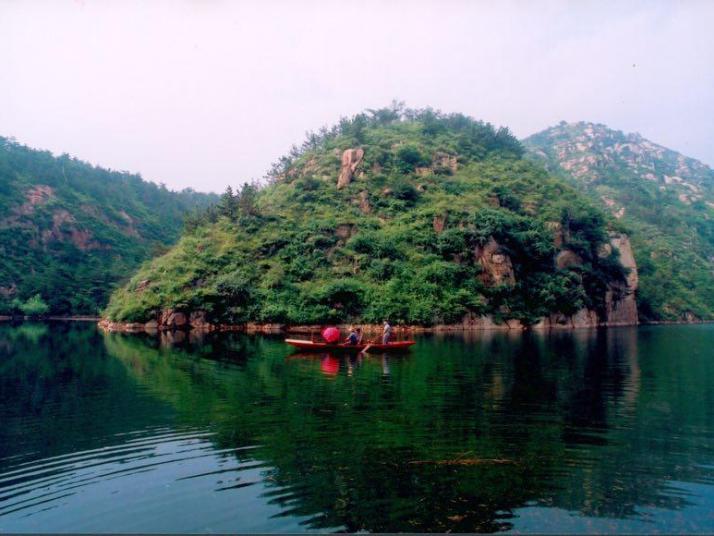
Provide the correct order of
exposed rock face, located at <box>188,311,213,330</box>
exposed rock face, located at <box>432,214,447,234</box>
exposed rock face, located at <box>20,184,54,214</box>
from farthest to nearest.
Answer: exposed rock face, located at <box>20,184,54,214</box> < exposed rock face, located at <box>432,214,447,234</box> < exposed rock face, located at <box>188,311,213,330</box>

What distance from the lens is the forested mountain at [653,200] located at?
238 feet

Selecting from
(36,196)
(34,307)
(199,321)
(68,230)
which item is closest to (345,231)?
(199,321)

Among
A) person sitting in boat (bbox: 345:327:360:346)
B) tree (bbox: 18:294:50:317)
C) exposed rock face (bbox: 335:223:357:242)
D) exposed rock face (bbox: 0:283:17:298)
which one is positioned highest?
exposed rock face (bbox: 335:223:357:242)

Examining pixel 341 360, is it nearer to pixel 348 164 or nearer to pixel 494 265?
pixel 494 265

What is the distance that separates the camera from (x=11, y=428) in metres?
11.6

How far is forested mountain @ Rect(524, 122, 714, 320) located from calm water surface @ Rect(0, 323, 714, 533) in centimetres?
5989

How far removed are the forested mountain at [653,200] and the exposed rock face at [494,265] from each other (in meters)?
26.1

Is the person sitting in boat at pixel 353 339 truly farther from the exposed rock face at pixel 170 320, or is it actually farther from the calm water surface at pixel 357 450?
the exposed rock face at pixel 170 320

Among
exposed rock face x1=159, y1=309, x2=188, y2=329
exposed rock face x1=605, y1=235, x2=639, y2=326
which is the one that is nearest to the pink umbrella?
exposed rock face x1=159, y1=309, x2=188, y2=329

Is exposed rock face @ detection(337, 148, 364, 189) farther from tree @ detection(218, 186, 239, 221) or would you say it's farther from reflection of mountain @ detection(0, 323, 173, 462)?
reflection of mountain @ detection(0, 323, 173, 462)

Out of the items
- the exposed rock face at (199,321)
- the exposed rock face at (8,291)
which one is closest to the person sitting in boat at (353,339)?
the exposed rock face at (199,321)

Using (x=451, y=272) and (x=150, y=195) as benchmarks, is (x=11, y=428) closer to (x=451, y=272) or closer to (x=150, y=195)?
(x=451, y=272)

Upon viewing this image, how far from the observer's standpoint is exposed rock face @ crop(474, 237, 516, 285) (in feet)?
165

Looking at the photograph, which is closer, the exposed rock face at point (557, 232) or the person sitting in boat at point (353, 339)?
the person sitting in boat at point (353, 339)
